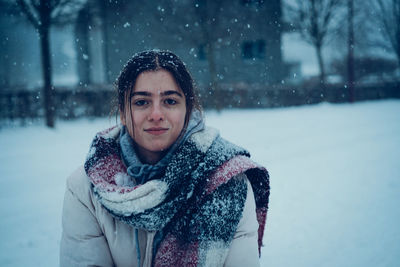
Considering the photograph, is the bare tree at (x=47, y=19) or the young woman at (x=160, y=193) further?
the bare tree at (x=47, y=19)

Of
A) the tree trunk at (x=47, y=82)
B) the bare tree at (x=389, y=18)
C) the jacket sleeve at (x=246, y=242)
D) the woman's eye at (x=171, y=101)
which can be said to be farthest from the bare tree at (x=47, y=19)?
the bare tree at (x=389, y=18)

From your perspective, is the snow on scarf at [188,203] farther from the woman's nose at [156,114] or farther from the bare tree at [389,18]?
the bare tree at [389,18]

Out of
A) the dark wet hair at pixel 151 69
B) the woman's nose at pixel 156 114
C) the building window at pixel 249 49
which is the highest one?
the building window at pixel 249 49

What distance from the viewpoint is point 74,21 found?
7.80 meters

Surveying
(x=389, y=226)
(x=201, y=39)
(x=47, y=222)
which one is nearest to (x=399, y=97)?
(x=201, y=39)

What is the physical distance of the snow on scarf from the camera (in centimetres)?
125

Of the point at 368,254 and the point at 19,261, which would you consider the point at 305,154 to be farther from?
the point at 19,261

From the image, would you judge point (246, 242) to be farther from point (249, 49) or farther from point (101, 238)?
point (249, 49)

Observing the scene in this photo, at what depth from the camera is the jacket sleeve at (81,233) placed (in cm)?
128

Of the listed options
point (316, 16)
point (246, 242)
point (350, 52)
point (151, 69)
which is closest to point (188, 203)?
point (246, 242)

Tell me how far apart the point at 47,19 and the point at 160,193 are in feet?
26.0

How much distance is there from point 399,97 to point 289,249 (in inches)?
857

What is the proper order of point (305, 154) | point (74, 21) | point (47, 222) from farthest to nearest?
point (74, 21), point (305, 154), point (47, 222)

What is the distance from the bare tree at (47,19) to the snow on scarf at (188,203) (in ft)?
24.7
